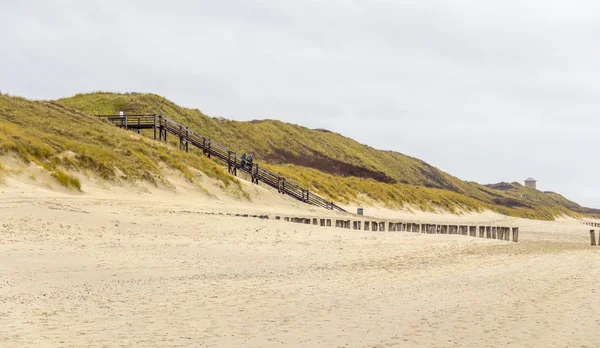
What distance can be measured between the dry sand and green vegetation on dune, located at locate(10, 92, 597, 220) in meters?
11.8

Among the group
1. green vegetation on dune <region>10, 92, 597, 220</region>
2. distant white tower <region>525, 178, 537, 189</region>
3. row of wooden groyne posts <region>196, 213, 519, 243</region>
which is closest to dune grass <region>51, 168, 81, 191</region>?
green vegetation on dune <region>10, 92, 597, 220</region>

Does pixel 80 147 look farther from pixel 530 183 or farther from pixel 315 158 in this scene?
pixel 530 183

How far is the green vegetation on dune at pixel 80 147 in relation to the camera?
25594mm

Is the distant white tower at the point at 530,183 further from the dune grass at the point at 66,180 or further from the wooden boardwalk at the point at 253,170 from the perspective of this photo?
the dune grass at the point at 66,180

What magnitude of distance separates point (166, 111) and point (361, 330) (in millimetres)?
69447

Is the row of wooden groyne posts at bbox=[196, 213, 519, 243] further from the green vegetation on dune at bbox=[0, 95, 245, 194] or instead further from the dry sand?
the green vegetation on dune at bbox=[0, 95, 245, 194]

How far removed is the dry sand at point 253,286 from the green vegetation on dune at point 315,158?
11838 millimetres

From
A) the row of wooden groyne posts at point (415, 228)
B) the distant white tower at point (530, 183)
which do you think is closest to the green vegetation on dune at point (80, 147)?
the row of wooden groyne posts at point (415, 228)

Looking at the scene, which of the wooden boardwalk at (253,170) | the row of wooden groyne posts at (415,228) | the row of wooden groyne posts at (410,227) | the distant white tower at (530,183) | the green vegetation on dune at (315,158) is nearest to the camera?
the row of wooden groyne posts at (410,227)

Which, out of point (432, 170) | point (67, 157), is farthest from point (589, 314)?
point (432, 170)

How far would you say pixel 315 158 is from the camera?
90.9 meters

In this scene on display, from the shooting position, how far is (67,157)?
26.4 metres

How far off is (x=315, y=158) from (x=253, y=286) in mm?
79747

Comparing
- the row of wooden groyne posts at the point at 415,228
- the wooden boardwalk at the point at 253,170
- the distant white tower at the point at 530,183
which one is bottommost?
the row of wooden groyne posts at the point at 415,228
